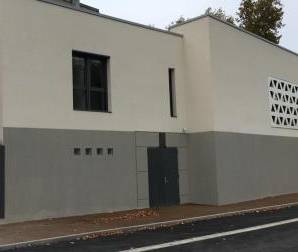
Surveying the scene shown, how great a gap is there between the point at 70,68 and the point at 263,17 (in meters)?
24.7

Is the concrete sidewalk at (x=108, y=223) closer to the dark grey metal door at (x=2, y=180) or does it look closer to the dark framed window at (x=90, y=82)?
the dark grey metal door at (x=2, y=180)

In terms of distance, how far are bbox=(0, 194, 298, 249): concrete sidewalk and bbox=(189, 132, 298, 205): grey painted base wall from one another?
912 millimetres

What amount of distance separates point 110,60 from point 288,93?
37.9 ft

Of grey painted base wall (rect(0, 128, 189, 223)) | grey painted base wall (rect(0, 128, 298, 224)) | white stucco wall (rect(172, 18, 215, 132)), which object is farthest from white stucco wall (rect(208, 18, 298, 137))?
grey painted base wall (rect(0, 128, 189, 223))

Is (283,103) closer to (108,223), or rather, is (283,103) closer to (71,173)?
(71,173)

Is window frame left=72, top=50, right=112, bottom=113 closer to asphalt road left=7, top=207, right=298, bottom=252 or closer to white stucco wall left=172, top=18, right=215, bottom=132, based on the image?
white stucco wall left=172, top=18, right=215, bottom=132

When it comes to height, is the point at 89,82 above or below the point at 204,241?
above

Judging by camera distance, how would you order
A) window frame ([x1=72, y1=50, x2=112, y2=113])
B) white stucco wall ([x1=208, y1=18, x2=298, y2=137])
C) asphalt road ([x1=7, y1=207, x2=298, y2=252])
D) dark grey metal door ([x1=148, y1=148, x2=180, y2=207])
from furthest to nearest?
white stucco wall ([x1=208, y1=18, x2=298, y2=137]) → dark grey metal door ([x1=148, y1=148, x2=180, y2=207]) → window frame ([x1=72, y1=50, x2=112, y2=113]) → asphalt road ([x1=7, y1=207, x2=298, y2=252])

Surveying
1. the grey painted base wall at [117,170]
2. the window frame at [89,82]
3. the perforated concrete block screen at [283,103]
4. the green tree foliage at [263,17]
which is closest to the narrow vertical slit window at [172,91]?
the grey painted base wall at [117,170]

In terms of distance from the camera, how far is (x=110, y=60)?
61.3 ft

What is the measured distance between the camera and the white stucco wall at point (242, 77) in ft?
70.1

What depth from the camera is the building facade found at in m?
15.9

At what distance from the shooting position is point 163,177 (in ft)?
65.8

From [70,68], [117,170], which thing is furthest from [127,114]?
[70,68]
